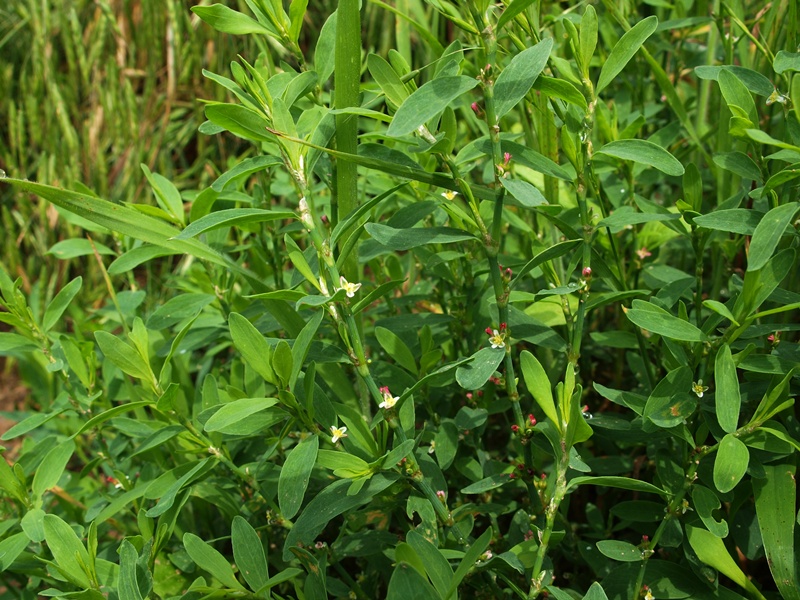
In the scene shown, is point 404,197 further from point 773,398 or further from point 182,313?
point 773,398

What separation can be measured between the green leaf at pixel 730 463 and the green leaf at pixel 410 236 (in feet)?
1.06

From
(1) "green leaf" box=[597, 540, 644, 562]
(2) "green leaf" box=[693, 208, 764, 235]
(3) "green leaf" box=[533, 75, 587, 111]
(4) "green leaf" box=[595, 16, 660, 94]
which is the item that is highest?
(4) "green leaf" box=[595, 16, 660, 94]

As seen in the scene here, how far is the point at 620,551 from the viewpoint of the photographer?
2.90ft

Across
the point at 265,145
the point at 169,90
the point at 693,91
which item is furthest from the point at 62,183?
the point at 693,91

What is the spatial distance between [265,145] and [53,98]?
152 cm

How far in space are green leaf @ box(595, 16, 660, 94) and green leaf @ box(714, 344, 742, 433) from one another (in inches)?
11.8

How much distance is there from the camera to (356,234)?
2.74 feet

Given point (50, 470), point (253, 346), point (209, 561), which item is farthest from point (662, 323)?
point (50, 470)

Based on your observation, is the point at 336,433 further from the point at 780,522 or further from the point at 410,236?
the point at 780,522

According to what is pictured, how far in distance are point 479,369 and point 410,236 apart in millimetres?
158

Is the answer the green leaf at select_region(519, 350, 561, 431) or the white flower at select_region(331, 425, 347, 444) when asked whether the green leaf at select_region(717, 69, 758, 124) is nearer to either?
the green leaf at select_region(519, 350, 561, 431)

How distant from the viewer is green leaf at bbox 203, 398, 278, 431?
0.78 meters

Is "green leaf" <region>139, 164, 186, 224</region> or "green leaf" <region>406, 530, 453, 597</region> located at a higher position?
"green leaf" <region>139, 164, 186, 224</region>

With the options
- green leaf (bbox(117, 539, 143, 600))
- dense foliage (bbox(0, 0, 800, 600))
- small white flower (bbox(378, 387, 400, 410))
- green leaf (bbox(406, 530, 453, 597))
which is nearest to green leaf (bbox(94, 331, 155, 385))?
dense foliage (bbox(0, 0, 800, 600))
